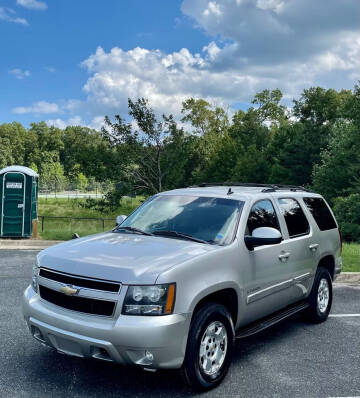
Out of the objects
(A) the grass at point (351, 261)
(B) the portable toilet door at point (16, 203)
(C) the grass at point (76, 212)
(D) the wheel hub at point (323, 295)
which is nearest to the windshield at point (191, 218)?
(D) the wheel hub at point (323, 295)

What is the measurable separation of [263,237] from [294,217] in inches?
54.1

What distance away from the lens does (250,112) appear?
232 ft

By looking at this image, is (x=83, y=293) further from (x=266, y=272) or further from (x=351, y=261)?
(x=351, y=261)

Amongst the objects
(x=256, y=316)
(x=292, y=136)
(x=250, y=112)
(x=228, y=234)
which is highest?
(x=250, y=112)

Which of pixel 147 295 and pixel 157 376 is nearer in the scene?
pixel 147 295

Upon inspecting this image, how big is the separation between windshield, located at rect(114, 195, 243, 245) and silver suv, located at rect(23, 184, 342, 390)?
0.01 metres

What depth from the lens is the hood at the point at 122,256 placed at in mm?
3562

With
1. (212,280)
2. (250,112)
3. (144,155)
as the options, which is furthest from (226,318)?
(250,112)

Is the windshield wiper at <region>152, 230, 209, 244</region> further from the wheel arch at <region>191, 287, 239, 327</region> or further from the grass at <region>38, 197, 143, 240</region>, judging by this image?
the grass at <region>38, 197, 143, 240</region>

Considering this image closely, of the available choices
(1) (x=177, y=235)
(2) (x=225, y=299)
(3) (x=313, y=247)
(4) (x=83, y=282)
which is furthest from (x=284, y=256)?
(4) (x=83, y=282)

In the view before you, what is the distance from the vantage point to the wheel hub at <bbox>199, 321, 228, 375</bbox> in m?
3.82

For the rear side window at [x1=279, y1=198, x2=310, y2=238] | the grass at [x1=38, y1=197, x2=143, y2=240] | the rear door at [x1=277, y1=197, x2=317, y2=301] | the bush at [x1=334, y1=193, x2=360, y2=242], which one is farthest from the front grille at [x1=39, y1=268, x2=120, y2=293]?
the grass at [x1=38, y1=197, x2=143, y2=240]

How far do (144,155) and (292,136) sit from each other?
69.8 ft

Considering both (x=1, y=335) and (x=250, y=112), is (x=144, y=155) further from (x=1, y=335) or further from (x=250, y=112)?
(x=250, y=112)
